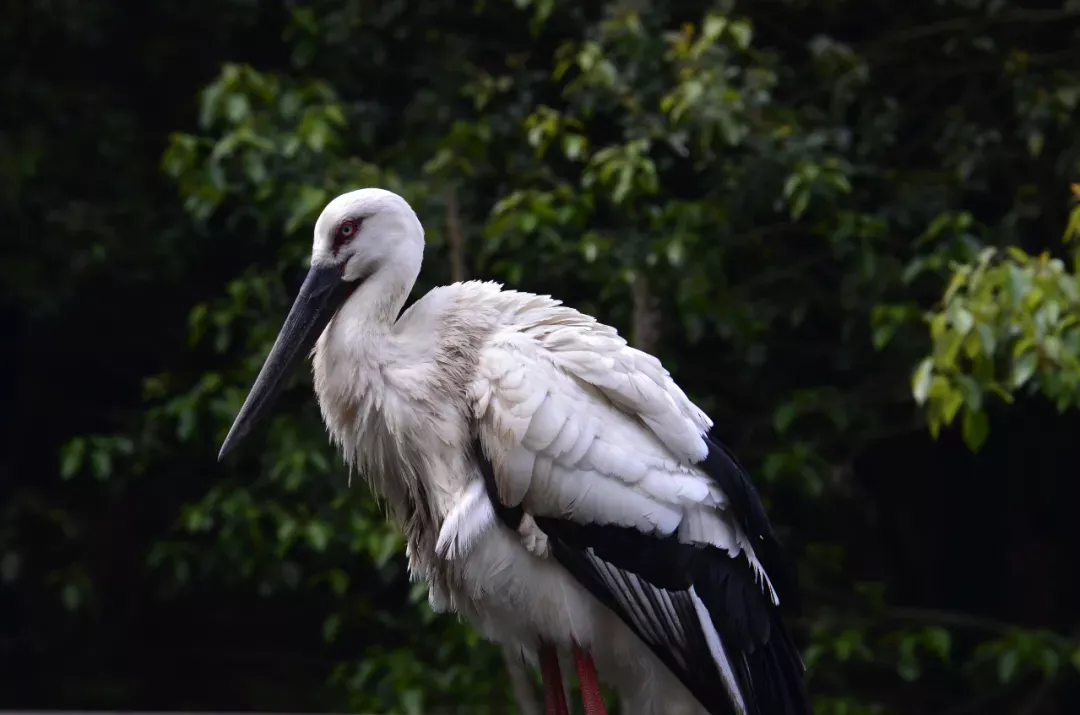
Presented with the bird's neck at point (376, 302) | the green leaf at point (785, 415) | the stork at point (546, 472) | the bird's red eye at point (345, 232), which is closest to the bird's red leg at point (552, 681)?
the stork at point (546, 472)

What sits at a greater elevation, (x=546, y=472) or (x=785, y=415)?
(x=546, y=472)

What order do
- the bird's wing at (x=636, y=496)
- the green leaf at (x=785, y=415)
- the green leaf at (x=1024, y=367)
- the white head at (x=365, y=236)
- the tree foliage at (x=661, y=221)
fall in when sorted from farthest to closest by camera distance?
the green leaf at (x=785, y=415)
the tree foliage at (x=661, y=221)
the green leaf at (x=1024, y=367)
the white head at (x=365, y=236)
the bird's wing at (x=636, y=496)

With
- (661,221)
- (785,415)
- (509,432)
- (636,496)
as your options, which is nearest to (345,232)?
(509,432)

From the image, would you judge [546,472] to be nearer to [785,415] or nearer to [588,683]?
[588,683]

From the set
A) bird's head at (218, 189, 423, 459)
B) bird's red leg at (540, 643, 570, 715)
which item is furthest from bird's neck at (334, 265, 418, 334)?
bird's red leg at (540, 643, 570, 715)

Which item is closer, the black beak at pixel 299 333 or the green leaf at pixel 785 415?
the black beak at pixel 299 333

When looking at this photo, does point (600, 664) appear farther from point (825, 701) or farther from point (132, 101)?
point (132, 101)

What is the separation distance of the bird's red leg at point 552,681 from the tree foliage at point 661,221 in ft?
4.24

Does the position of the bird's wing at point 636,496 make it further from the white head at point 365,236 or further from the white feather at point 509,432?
the white head at point 365,236

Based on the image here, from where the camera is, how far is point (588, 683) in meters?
2.83

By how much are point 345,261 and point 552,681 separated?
819mm

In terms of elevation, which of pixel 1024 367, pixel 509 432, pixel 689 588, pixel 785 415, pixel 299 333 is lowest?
pixel 785 415

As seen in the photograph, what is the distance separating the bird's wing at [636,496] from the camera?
2717 mm

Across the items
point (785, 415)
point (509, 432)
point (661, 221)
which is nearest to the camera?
point (509, 432)
